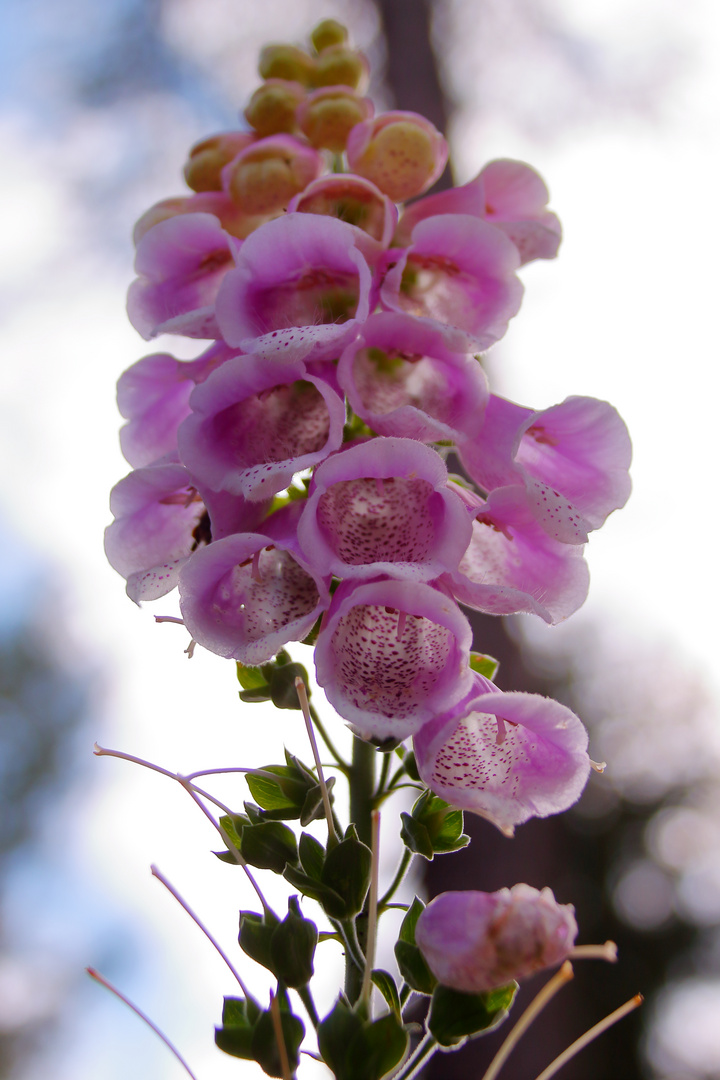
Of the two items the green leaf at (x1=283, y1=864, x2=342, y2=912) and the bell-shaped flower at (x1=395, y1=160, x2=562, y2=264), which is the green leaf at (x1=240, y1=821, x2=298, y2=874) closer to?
the green leaf at (x1=283, y1=864, x2=342, y2=912)

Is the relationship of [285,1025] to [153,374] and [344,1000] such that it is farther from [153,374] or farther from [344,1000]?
[153,374]

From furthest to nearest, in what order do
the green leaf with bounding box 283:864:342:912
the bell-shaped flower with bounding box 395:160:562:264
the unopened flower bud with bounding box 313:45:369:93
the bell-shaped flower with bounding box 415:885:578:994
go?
the unopened flower bud with bounding box 313:45:369:93 < the bell-shaped flower with bounding box 395:160:562:264 < the green leaf with bounding box 283:864:342:912 < the bell-shaped flower with bounding box 415:885:578:994

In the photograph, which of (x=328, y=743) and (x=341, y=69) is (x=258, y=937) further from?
(x=341, y=69)

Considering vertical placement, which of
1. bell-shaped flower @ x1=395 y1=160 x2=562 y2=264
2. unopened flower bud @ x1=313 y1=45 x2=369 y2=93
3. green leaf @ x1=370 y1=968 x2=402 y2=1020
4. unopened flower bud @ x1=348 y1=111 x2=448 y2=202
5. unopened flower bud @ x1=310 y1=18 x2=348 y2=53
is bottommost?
green leaf @ x1=370 y1=968 x2=402 y2=1020

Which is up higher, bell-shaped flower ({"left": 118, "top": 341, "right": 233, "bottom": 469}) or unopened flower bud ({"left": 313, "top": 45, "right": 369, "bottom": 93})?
unopened flower bud ({"left": 313, "top": 45, "right": 369, "bottom": 93})

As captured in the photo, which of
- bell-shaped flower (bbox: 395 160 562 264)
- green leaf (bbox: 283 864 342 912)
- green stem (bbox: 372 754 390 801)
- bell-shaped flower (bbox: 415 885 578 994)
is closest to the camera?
bell-shaped flower (bbox: 415 885 578 994)

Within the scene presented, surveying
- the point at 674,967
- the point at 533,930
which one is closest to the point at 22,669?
the point at 674,967

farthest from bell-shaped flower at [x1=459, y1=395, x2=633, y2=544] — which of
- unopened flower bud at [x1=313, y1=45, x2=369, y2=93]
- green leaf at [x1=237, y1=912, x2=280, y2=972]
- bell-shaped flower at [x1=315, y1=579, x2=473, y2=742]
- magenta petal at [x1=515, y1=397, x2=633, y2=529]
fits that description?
unopened flower bud at [x1=313, y1=45, x2=369, y2=93]
